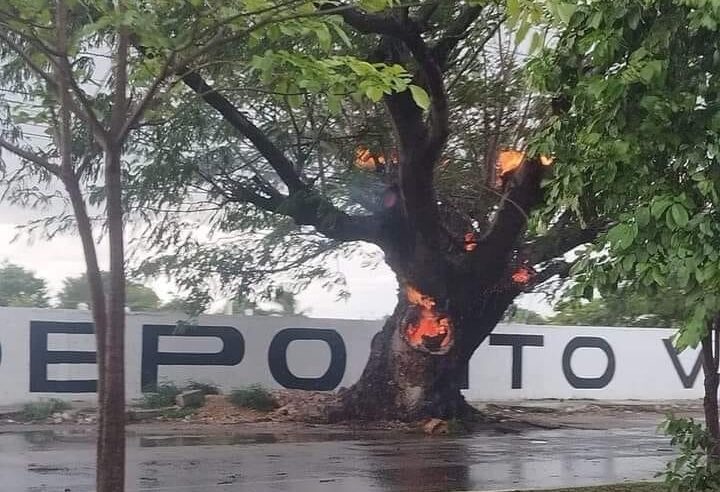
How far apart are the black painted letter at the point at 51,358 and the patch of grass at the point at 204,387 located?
1879 mm

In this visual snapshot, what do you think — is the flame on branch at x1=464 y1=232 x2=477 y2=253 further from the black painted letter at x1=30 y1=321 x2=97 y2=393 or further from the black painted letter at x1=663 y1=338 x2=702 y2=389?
the black painted letter at x1=663 y1=338 x2=702 y2=389

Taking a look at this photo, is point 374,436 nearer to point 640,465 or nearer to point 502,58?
point 640,465

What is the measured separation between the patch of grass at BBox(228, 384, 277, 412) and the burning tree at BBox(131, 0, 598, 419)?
1.64 meters

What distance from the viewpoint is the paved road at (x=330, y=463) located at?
1177 centimetres

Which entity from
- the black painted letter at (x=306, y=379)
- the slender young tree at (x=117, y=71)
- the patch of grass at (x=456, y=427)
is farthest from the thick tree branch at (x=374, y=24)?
the black painted letter at (x=306, y=379)

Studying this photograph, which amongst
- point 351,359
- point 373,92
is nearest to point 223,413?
point 351,359

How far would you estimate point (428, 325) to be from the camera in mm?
18578

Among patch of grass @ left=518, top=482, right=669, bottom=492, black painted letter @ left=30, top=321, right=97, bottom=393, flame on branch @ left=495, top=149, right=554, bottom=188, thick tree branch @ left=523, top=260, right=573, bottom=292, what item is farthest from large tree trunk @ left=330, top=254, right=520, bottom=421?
patch of grass @ left=518, top=482, right=669, bottom=492

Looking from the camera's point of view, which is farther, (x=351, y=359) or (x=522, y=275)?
(x=351, y=359)

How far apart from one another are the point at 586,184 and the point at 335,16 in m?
2.14

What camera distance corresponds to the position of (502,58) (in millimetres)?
16844

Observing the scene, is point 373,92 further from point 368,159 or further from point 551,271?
point 551,271

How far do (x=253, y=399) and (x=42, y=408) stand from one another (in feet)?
13.3

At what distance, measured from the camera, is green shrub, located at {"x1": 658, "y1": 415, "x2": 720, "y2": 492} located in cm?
736
